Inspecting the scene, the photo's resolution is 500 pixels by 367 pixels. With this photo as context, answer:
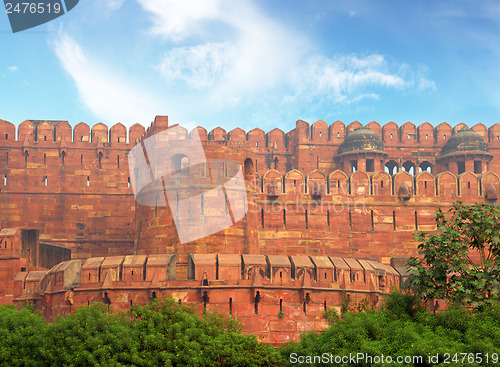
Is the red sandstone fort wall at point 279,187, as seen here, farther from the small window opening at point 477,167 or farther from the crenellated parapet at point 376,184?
the small window opening at point 477,167

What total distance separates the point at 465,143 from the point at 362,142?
6.07m

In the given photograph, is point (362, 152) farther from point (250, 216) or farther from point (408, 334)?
point (408, 334)

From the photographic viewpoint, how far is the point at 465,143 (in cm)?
3878

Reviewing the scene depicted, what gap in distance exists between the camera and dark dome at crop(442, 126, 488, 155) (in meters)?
38.5

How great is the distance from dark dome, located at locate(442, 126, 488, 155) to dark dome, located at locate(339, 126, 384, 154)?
4184 millimetres

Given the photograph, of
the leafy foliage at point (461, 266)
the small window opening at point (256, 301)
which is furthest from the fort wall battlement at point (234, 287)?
the leafy foliage at point (461, 266)

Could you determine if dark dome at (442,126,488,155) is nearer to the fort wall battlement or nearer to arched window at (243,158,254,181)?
arched window at (243,158,254,181)

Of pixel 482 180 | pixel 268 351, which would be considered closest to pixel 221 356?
pixel 268 351

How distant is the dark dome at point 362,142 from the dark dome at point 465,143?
418 cm

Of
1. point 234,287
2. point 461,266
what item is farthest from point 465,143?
point 461,266

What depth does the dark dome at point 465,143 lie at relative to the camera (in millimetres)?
38469

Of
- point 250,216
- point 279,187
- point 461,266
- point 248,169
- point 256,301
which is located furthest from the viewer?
point 279,187

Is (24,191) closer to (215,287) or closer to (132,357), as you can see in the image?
(215,287)

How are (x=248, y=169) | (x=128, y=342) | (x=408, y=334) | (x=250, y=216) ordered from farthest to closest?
(x=248, y=169) < (x=250, y=216) < (x=128, y=342) < (x=408, y=334)
